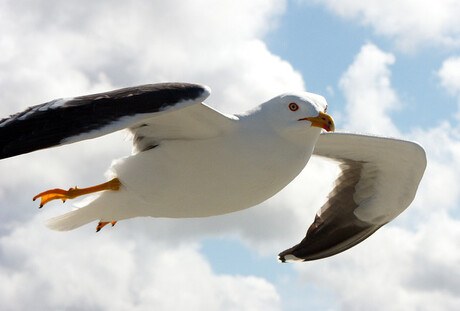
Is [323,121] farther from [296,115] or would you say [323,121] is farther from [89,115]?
[89,115]

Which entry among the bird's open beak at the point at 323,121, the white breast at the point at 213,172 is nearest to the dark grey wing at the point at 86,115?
the white breast at the point at 213,172

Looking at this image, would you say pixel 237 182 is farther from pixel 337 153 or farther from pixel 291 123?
pixel 337 153

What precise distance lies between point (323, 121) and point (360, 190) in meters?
4.00

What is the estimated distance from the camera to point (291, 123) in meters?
9.75

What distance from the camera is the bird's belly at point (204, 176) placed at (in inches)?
378

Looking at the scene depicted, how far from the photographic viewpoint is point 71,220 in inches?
437

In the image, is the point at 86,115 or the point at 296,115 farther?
the point at 296,115

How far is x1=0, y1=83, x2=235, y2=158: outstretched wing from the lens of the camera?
7.98 metres

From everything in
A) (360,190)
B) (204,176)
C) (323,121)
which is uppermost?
(360,190)

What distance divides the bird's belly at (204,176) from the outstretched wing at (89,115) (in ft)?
3.69

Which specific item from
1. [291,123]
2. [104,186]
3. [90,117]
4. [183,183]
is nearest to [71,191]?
[104,186]

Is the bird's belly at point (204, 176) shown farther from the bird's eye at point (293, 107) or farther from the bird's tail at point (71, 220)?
the bird's tail at point (71, 220)

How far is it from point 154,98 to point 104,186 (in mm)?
2263

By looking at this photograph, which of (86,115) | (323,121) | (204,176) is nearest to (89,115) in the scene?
(86,115)
